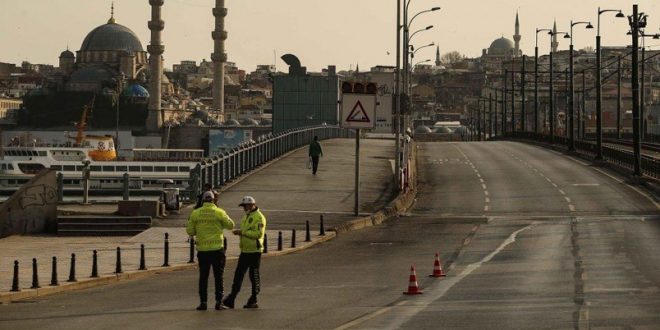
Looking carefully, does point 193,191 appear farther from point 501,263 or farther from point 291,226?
point 501,263

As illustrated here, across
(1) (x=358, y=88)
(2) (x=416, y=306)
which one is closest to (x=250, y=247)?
(2) (x=416, y=306)

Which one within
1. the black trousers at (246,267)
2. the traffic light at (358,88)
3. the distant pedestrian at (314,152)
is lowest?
the black trousers at (246,267)

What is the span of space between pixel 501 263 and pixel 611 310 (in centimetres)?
1039

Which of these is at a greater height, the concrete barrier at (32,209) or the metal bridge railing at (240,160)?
the metal bridge railing at (240,160)

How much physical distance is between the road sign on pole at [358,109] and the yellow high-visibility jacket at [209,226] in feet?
75.3

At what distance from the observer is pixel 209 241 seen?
69.1 feet

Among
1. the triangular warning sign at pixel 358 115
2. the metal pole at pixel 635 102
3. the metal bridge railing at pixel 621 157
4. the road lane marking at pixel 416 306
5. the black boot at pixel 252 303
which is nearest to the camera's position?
the road lane marking at pixel 416 306

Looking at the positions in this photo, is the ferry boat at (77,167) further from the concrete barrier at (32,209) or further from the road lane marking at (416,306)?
the road lane marking at (416,306)

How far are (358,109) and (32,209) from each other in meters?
10.1

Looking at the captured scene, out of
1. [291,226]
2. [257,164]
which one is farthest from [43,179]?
[257,164]

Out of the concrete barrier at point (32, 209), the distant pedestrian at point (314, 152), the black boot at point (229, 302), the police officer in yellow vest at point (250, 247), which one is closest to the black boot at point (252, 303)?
the police officer in yellow vest at point (250, 247)

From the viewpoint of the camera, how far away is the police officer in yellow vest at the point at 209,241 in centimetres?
2100

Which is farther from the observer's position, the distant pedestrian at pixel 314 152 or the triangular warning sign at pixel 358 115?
the distant pedestrian at pixel 314 152

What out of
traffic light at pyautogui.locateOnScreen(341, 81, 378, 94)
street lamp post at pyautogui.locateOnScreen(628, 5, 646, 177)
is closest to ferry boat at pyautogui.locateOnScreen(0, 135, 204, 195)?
street lamp post at pyautogui.locateOnScreen(628, 5, 646, 177)
